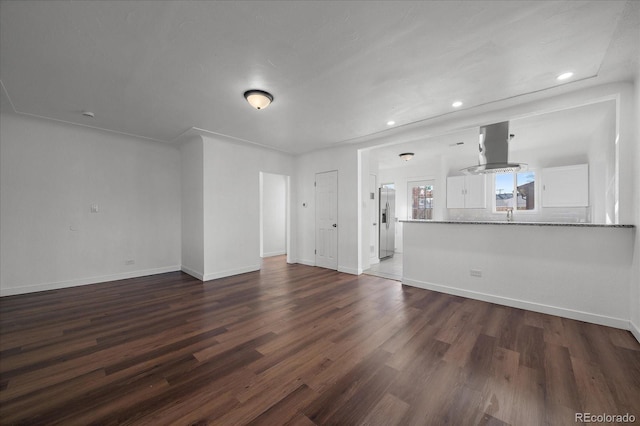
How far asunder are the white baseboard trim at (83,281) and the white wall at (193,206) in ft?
1.65

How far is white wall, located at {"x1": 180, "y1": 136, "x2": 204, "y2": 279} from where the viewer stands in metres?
4.68

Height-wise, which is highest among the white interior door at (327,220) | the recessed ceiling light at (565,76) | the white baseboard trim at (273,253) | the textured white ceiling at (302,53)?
the textured white ceiling at (302,53)

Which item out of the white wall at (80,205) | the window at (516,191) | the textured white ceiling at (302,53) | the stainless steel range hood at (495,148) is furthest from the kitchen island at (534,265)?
the white wall at (80,205)

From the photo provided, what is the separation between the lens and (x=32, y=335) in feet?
8.29

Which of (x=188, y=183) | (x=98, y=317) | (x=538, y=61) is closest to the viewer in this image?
(x=538, y=61)

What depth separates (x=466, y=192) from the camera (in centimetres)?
624

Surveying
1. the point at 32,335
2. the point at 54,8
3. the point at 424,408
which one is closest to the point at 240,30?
the point at 54,8

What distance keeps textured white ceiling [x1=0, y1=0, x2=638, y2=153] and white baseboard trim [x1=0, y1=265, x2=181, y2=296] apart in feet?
9.09

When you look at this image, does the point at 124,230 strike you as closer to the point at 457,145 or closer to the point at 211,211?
the point at 211,211

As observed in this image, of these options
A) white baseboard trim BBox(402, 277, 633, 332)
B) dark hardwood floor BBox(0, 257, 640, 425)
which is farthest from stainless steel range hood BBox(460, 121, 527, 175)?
dark hardwood floor BBox(0, 257, 640, 425)

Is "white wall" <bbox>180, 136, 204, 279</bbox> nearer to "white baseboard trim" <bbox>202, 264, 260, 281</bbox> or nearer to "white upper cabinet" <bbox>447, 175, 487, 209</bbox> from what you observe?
"white baseboard trim" <bbox>202, 264, 260, 281</bbox>

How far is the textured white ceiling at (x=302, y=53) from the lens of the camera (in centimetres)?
180

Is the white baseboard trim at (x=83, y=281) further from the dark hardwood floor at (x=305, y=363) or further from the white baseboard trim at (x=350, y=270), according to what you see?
the white baseboard trim at (x=350, y=270)

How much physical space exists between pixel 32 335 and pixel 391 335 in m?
3.81
